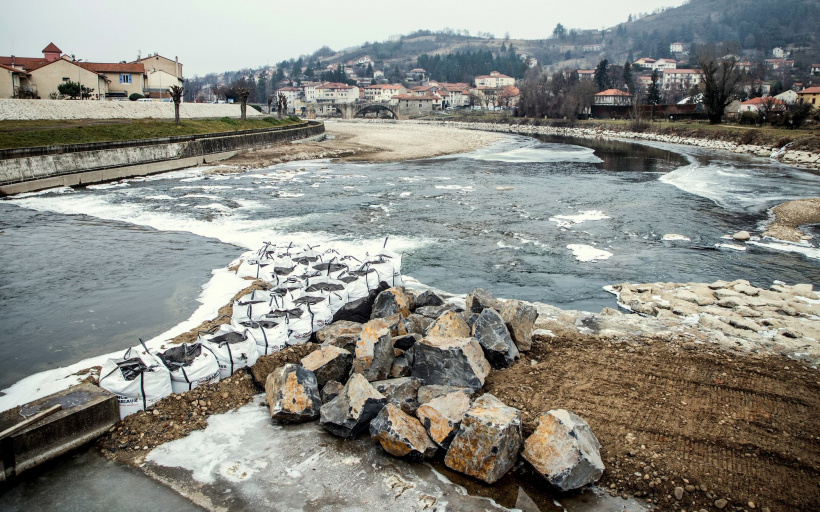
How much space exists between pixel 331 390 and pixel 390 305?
99.4 inches

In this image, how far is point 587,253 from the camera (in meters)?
15.1

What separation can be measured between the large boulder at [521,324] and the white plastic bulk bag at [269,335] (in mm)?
3241

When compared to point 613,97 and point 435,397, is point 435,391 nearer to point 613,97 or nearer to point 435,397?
point 435,397

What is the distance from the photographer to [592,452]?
5340mm

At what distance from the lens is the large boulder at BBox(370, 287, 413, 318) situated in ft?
29.5

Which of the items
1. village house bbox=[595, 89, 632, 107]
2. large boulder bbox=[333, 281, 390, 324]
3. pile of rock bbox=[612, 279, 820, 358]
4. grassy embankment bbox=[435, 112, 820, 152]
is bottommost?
pile of rock bbox=[612, 279, 820, 358]

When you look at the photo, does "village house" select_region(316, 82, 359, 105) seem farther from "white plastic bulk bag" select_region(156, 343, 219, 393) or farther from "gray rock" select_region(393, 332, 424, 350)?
"white plastic bulk bag" select_region(156, 343, 219, 393)

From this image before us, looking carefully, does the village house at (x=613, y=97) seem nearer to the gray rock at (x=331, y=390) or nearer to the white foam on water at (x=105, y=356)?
the white foam on water at (x=105, y=356)

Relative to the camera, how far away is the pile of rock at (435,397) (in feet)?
17.6

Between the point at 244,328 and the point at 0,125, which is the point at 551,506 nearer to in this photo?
the point at 244,328

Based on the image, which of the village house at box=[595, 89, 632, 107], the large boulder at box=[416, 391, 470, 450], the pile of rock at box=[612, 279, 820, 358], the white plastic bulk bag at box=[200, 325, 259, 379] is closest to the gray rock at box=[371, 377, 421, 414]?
the large boulder at box=[416, 391, 470, 450]

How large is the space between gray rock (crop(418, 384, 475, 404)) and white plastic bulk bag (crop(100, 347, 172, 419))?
3.06 m

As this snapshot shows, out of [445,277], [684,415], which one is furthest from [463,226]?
[684,415]

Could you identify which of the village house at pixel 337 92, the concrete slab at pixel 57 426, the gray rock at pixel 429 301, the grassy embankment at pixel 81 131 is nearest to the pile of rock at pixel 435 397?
the gray rock at pixel 429 301
